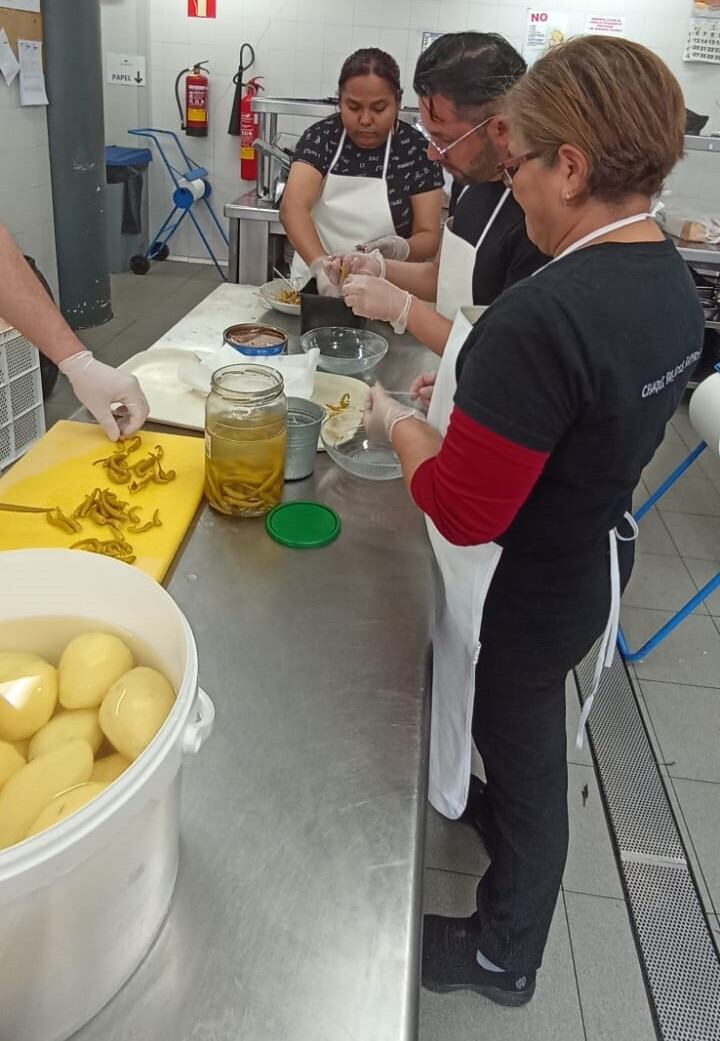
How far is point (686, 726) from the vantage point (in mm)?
2039

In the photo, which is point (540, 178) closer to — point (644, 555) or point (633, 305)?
point (633, 305)

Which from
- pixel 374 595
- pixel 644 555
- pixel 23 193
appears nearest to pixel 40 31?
pixel 23 193

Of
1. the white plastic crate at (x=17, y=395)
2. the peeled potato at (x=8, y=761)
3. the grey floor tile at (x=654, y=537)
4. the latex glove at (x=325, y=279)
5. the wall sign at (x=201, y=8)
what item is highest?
the wall sign at (x=201, y=8)

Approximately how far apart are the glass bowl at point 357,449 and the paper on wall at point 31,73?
10.5 feet

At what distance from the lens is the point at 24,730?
1.98 ft

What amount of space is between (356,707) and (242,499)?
0.41m

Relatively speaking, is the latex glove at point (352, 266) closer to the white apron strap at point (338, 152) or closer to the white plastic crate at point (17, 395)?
the white apron strap at point (338, 152)

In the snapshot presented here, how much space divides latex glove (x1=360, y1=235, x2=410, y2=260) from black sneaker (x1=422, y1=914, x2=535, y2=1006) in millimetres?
1684

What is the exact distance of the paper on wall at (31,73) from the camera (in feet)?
11.7

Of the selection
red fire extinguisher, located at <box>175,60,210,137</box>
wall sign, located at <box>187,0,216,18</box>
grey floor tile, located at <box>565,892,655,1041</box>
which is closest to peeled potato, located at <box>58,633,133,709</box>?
grey floor tile, located at <box>565,892,655,1041</box>

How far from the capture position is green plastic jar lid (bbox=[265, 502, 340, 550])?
1117 mm

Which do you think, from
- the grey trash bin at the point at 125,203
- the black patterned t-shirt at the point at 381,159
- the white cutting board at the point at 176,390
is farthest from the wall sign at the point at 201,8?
the white cutting board at the point at 176,390

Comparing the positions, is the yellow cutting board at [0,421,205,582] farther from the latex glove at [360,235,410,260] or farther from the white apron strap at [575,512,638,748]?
the latex glove at [360,235,410,260]

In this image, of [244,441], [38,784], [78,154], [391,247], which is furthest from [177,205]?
[38,784]
